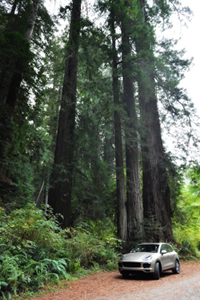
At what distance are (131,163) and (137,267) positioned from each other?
22.1 ft

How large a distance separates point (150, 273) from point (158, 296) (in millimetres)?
2363

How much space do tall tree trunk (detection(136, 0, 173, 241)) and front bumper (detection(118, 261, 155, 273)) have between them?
14.9 ft

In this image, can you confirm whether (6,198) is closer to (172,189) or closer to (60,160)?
(60,160)

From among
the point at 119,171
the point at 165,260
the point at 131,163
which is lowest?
the point at 165,260

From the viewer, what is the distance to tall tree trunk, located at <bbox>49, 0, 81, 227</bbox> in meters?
10.4

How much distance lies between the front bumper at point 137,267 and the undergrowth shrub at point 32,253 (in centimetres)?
146

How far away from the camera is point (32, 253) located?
6453mm

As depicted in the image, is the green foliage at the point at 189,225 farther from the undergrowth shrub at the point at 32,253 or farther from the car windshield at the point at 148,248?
the undergrowth shrub at the point at 32,253

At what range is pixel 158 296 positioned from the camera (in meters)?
5.05

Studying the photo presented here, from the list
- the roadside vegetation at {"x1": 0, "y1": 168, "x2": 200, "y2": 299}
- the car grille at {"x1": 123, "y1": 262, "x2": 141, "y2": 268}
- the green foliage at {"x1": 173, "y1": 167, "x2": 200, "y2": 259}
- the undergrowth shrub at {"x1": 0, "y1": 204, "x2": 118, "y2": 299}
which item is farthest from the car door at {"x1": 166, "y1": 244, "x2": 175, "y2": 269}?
the green foliage at {"x1": 173, "y1": 167, "x2": 200, "y2": 259}

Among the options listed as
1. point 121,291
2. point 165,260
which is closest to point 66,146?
point 165,260

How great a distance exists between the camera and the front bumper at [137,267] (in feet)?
23.6

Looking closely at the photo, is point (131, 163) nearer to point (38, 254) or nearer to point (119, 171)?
point (119, 171)

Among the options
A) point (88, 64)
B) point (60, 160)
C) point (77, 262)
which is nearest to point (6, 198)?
point (60, 160)
